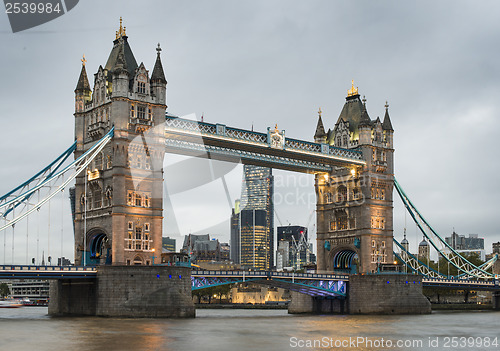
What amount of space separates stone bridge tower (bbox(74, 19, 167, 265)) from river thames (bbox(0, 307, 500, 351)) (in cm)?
1012

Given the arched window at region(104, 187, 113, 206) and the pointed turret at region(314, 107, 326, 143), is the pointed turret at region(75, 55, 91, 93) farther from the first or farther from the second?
the pointed turret at region(314, 107, 326, 143)

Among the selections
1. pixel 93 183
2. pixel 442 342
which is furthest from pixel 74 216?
pixel 442 342

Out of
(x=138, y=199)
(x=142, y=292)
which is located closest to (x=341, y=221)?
(x=138, y=199)

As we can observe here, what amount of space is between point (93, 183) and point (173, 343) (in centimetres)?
3497

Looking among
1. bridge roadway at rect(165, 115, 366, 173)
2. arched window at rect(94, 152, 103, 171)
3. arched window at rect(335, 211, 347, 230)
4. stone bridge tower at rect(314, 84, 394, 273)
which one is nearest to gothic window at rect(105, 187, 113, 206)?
arched window at rect(94, 152, 103, 171)

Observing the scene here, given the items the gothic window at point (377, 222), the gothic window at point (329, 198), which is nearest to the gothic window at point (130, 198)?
the gothic window at point (329, 198)

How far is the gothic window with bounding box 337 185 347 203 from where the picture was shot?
103m

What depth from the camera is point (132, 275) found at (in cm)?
7175

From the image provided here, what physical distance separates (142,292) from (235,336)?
1767 cm

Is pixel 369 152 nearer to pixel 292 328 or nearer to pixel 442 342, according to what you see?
pixel 292 328

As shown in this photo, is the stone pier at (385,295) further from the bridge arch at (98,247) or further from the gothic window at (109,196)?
the gothic window at (109,196)

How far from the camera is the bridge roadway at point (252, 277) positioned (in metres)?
68.5

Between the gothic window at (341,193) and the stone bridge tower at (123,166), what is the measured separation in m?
32.2

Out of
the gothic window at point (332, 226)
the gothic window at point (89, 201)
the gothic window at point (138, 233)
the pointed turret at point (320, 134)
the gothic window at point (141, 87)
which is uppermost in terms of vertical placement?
the gothic window at point (141, 87)
